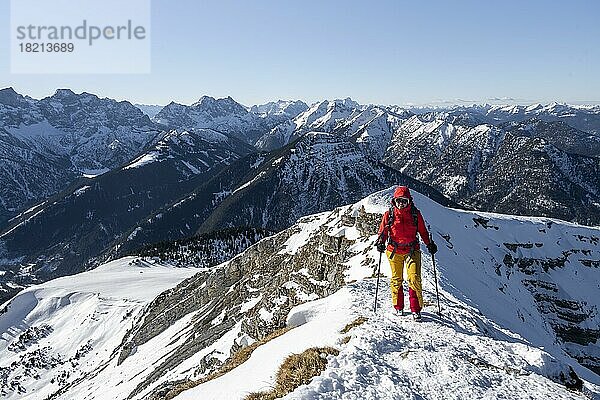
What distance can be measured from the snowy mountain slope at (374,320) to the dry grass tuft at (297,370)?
420 millimetres

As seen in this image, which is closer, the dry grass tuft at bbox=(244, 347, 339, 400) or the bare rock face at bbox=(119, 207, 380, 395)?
the dry grass tuft at bbox=(244, 347, 339, 400)

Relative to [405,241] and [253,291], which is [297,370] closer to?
[405,241]

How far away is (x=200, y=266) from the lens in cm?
14462

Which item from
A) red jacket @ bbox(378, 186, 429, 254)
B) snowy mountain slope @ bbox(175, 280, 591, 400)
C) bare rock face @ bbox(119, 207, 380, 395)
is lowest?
bare rock face @ bbox(119, 207, 380, 395)

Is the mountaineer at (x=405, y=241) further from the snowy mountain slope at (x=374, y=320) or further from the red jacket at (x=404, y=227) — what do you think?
the snowy mountain slope at (x=374, y=320)

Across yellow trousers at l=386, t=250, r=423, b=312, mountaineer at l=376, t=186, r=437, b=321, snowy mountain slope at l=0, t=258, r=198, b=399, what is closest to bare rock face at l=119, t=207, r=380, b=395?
snowy mountain slope at l=0, t=258, r=198, b=399

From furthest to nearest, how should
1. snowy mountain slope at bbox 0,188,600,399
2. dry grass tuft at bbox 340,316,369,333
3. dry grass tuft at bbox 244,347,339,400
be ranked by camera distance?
dry grass tuft at bbox 340,316,369,333
snowy mountain slope at bbox 0,188,600,399
dry grass tuft at bbox 244,347,339,400

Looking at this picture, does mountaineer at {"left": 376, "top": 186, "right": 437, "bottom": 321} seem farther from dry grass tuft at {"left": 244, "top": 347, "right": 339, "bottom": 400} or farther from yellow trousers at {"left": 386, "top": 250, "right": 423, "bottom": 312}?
dry grass tuft at {"left": 244, "top": 347, "right": 339, "bottom": 400}

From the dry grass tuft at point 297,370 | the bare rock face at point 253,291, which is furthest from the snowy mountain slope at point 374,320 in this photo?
the dry grass tuft at point 297,370

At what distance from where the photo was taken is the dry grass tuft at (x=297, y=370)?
11164 mm

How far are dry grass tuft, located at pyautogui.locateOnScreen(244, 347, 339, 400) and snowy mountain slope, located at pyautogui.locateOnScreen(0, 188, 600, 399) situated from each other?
16.5 inches

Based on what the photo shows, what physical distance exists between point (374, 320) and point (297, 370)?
16.6ft

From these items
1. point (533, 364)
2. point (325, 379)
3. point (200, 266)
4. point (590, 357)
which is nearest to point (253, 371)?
point (325, 379)

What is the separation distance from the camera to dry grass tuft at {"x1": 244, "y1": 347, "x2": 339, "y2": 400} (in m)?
11.2
